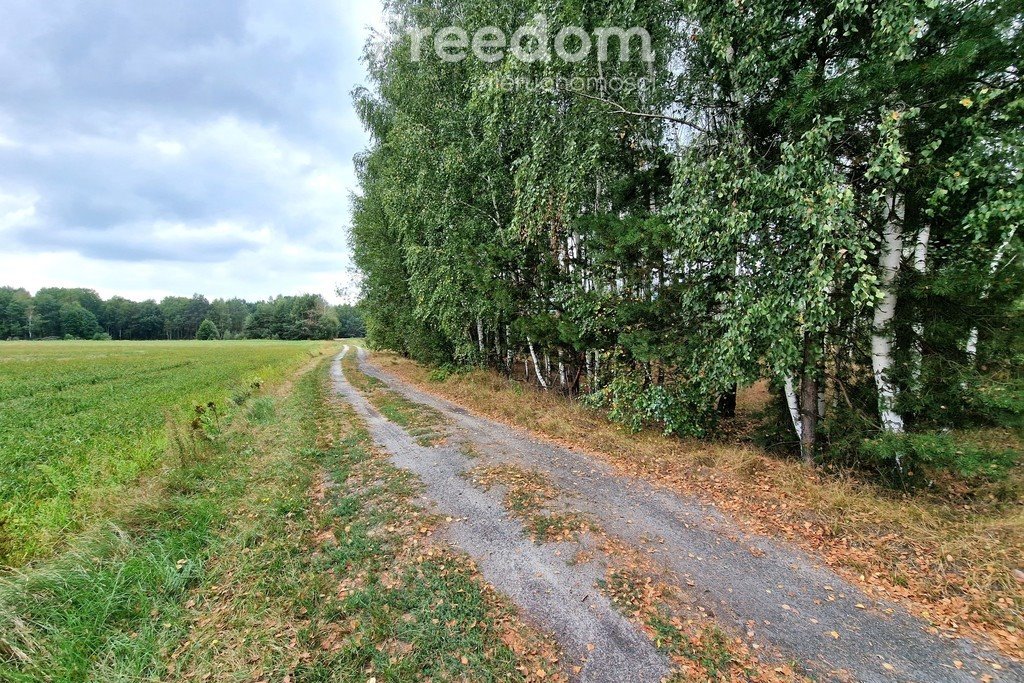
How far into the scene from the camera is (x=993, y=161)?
405cm

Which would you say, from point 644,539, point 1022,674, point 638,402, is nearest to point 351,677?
point 644,539

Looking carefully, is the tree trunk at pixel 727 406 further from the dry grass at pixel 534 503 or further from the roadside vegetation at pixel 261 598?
the roadside vegetation at pixel 261 598

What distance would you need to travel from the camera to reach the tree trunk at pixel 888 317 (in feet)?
16.1

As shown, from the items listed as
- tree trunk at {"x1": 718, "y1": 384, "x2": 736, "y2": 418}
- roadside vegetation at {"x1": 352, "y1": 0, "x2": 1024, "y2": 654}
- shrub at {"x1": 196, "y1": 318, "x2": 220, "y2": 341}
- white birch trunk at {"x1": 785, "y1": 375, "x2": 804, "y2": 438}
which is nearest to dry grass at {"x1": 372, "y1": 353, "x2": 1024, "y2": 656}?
roadside vegetation at {"x1": 352, "y1": 0, "x2": 1024, "y2": 654}

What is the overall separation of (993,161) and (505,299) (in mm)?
8587

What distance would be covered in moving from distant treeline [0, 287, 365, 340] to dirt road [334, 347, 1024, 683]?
97657 millimetres

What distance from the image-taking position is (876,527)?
426 cm

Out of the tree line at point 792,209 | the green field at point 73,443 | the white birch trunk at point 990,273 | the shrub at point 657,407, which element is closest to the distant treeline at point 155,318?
the green field at point 73,443

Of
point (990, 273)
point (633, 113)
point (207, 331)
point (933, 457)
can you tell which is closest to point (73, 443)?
point (633, 113)

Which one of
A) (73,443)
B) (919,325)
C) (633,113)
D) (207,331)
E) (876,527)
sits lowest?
(876,527)

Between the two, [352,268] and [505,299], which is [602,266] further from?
[352,268]

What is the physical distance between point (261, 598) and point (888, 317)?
792 centimetres

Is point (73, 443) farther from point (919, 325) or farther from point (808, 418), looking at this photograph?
point (919, 325)

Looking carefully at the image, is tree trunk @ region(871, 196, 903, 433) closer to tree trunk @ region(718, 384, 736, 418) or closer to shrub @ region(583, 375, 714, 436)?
shrub @ region(583, 375, 714, 436)
